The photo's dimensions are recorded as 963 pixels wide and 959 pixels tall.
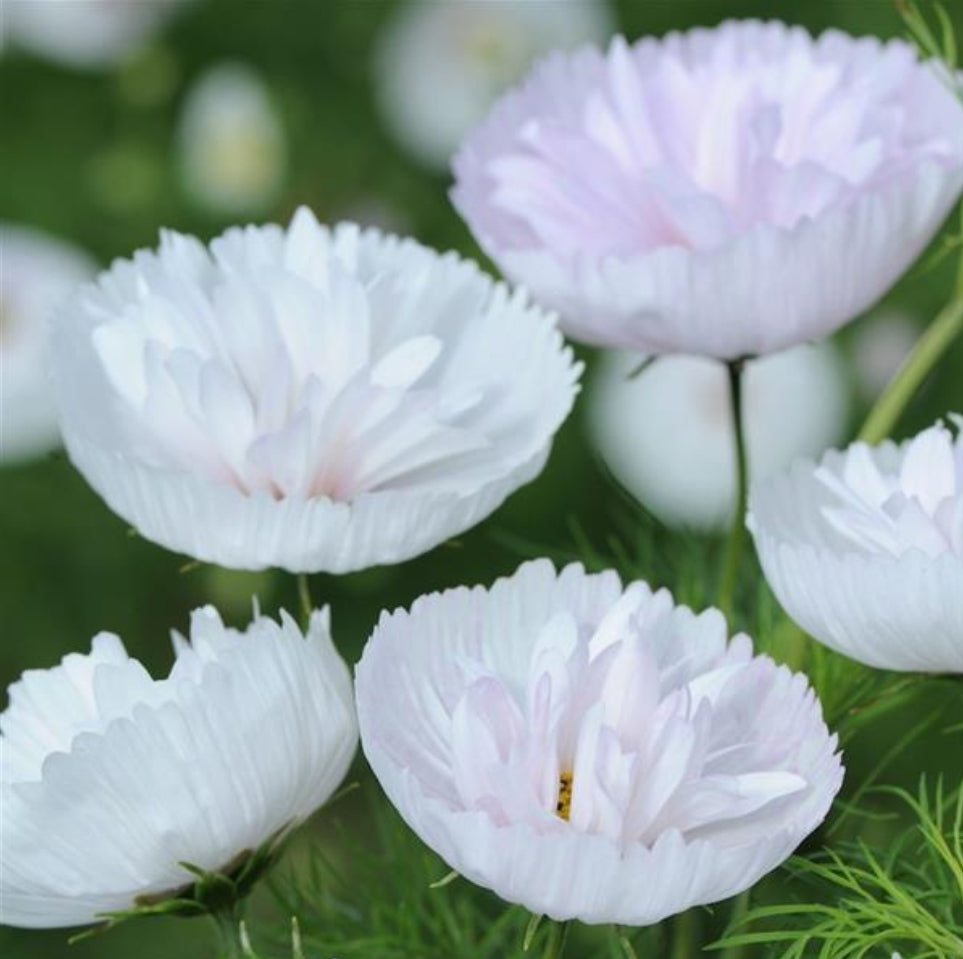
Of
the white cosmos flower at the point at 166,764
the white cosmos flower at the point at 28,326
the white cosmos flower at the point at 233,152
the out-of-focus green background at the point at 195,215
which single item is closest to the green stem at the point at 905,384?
the white cosmos flower at the point at 166,764

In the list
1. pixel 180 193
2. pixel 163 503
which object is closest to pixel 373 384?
pixel 163 503

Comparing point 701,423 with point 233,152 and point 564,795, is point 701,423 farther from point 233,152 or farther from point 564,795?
point 564,795

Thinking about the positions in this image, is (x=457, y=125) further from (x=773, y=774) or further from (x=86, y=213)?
(x=773, y=774)

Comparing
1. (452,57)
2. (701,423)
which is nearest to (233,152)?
(452,57)

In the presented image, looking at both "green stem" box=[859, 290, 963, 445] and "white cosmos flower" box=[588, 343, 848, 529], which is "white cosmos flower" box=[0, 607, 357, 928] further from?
"white cosmos flower" box=[588, 343, 848, 529]

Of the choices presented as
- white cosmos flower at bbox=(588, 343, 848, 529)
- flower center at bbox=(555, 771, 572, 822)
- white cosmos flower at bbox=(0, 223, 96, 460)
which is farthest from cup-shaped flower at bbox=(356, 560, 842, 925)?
white cosmos flower at bbox=(588, 343, 848, 529)
